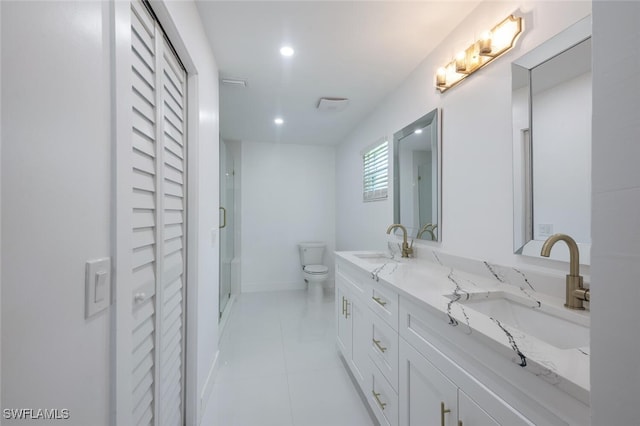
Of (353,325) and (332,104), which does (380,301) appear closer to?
(353,325)

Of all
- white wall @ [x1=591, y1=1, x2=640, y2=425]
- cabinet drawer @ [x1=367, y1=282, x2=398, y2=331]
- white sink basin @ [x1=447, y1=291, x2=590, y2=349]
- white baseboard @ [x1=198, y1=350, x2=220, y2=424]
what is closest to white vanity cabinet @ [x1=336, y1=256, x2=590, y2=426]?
cabinet drawer @ [x1=367, y1=282, x2=398, y2=331]

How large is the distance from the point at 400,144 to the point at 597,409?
2177 mm

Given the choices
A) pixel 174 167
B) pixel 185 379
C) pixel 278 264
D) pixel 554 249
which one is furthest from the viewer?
pixel 278 264

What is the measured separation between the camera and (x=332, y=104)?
267cm

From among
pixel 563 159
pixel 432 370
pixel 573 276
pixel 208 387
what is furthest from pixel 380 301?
pixel 208 387

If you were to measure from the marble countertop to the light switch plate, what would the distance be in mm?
1005

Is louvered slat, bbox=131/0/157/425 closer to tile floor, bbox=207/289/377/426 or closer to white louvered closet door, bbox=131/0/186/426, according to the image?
white louvered closet door, bbox=131/0/186/426

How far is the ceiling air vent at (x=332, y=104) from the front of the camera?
261 centimetres

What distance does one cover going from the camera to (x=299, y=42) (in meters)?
1.78

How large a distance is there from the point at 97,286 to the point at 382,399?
145 centimetres

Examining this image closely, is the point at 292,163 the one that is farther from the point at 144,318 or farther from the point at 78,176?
the point at 78,176

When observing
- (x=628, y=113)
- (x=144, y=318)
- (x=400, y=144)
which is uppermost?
(x=400, y=144)

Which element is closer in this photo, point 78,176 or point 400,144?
point 78,176

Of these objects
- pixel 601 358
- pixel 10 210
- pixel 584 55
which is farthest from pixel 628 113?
pixel 584 55
